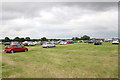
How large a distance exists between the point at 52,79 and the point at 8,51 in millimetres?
15252

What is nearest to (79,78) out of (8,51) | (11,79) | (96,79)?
(96,79)

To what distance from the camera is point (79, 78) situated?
5.89 metres

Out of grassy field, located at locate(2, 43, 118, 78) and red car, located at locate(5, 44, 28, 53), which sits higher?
red car, located at locate(5, 44, 28, 53)

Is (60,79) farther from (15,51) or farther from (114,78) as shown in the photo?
(15,51)

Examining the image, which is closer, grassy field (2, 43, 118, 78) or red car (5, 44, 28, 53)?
grassy field (2, 43, 118, 78)

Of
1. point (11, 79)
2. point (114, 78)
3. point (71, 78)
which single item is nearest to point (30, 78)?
point (11, 79)

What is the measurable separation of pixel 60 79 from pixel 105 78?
245 cm

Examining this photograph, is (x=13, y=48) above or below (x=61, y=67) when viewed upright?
above

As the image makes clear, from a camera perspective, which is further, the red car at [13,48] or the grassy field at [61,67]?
the red car at [13,48]

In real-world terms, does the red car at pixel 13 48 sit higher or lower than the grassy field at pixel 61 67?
higher

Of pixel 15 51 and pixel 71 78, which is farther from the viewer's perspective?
pixel 15 51

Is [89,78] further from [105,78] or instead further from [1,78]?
[1,78]

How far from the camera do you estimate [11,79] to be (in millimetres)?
5824

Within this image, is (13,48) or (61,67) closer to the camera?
(61,67)
